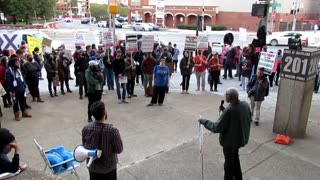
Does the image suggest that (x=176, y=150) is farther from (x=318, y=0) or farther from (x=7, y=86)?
(x=318, y=0)

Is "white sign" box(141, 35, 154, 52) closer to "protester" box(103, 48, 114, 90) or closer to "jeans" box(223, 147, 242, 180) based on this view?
"protester" box(103, 48, 114, 90)

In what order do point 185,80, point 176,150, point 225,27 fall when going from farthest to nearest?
1. point 225,27
2. point 185,80
3. point 176,150

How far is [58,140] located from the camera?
7.42 metres

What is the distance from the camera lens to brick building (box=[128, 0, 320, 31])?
60.5m

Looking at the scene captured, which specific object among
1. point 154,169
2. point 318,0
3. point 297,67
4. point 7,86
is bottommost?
point 154,169

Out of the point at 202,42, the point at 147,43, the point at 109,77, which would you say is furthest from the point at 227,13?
the point at 109,77

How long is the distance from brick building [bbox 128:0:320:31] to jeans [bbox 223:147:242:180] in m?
58.1

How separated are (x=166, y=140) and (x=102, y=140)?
373 centimetres

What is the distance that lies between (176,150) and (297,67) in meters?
3.58

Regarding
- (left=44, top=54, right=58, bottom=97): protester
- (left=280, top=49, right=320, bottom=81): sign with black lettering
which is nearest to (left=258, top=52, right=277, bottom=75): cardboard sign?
(left=280, top=49, right=320, bottom=81): sign with black lettering

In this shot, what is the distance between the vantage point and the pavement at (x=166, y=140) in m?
6.06

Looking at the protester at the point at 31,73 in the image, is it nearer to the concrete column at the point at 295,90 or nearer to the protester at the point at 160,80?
the protester at the point at 160,80

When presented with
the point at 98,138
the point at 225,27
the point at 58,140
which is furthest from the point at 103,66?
the point at 225,27

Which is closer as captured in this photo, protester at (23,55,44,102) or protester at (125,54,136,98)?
protester at (23,55,44,102)
